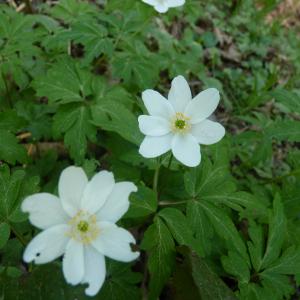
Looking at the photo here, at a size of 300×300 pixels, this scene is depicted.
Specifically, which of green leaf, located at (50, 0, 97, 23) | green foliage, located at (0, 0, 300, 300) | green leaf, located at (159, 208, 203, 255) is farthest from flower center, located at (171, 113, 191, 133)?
green leaf, located at (50, 0, 97, 23)

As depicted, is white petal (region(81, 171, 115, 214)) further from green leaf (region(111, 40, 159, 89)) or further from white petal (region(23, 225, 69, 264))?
green leaf (region(111, 40, 159, 89))

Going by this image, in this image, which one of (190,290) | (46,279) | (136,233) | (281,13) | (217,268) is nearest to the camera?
(46,279)

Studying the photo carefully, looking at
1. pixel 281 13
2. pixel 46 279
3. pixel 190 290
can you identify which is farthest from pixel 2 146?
pixel 281 13

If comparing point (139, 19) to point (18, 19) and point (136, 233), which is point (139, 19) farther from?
point (136, 233)

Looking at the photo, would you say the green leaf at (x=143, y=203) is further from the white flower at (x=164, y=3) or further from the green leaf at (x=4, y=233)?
the white flower at (x=164, y=3)

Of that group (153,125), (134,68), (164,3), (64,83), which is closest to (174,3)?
(164,3)

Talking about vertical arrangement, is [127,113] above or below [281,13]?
above

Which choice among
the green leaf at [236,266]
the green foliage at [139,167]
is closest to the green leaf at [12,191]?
the green foliage at [139,167]
